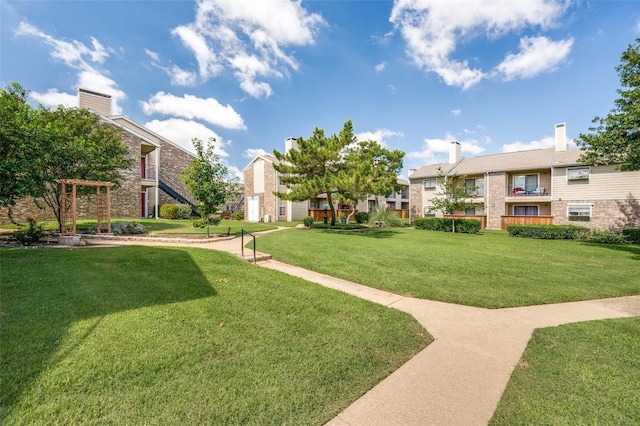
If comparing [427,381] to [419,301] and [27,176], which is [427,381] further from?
[27,176]

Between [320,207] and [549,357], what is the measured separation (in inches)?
1054

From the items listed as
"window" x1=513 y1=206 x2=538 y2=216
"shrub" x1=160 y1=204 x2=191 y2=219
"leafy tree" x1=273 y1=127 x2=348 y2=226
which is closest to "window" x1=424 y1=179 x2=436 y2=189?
"window" x1=513 y1=206 x2=538 y2=216

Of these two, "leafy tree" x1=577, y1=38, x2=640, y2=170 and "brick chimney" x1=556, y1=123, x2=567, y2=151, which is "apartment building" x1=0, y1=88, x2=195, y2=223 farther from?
"brick chimney" x1=556, y1=123, x2=567, y2=151

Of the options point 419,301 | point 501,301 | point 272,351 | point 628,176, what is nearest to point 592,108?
point 628,176

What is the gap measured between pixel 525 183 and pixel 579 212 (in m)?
4.26

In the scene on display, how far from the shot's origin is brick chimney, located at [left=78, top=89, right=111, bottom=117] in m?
21.4

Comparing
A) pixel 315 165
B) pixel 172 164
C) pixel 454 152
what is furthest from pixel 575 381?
pixel 172 164

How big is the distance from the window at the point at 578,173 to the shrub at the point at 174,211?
2998 cm

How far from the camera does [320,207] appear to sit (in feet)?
98.1

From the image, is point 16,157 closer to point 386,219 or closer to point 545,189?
point 386,219

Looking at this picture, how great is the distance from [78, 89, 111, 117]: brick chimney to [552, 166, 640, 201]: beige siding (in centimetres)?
3610

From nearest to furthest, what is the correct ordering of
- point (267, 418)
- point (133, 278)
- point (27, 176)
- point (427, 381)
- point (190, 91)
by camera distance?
point (267, 418) → point (427, 381) → point (133, 278) → point (27, 176) → point (190, 91)

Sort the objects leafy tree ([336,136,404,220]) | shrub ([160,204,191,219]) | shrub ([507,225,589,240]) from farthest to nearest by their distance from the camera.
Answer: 1. shrub ([160,204,191,219])
2. shrub ([507,225,589,240])
3. leafy tree ([336,136,404,220])

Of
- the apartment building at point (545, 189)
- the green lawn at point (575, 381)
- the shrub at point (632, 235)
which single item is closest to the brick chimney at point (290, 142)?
the apartment building at point (545, 189)
